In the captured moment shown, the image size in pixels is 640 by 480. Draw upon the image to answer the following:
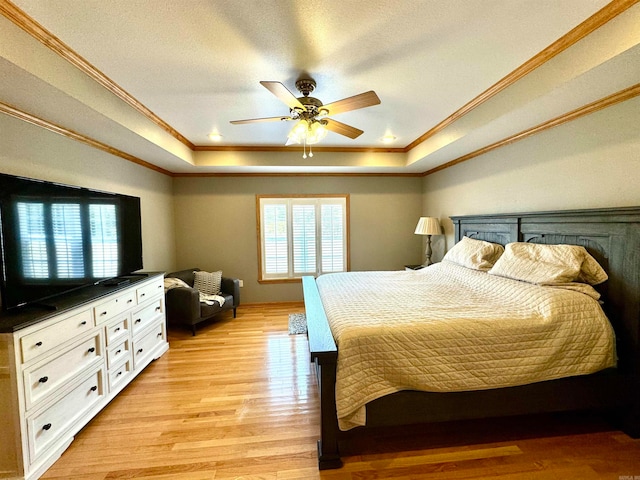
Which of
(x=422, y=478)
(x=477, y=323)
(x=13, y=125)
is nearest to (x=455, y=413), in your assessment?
(x=422, y=478)

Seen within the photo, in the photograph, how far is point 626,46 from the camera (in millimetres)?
1390

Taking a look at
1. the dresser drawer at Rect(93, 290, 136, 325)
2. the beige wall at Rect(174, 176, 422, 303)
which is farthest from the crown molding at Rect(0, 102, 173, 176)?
the dresser drawer at Rect(93, 290, 136, 325)

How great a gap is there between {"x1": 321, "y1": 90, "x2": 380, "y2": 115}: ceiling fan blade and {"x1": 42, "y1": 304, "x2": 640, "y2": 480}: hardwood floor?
7.76 ft

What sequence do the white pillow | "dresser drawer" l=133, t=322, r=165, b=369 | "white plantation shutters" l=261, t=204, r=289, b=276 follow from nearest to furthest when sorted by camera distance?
"dresser drawer" l=133, t=322, r=165, b=369, the white pillow, "white plantation shutters" l=261, t=204, r=289, b=276

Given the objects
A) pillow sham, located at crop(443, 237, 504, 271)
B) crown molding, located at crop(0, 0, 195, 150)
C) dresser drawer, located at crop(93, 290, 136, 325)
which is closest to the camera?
crown molding, located at crop(0, 0, 195, 150)

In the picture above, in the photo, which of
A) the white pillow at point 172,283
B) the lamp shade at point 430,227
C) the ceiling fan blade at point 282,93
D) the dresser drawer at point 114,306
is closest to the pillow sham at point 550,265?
the lamp shade at point 430,227

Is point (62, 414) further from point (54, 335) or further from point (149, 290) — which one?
point (149, 290)

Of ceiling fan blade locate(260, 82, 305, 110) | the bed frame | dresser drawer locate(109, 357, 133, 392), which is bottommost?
dresser drawer locate(109, 357, 133, 392)

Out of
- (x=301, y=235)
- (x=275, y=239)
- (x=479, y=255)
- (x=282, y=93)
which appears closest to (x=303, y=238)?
(x=301, y=235)

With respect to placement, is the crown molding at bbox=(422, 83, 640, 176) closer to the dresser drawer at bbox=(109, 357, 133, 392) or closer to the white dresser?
the white dresser

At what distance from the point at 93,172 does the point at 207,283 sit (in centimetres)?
200

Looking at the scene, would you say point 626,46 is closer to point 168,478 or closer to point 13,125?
point 168,478

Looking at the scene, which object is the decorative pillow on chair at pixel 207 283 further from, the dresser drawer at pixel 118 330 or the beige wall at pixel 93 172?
the dresser drawer at pixel 118 330

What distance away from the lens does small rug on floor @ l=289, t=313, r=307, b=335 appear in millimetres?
3593
